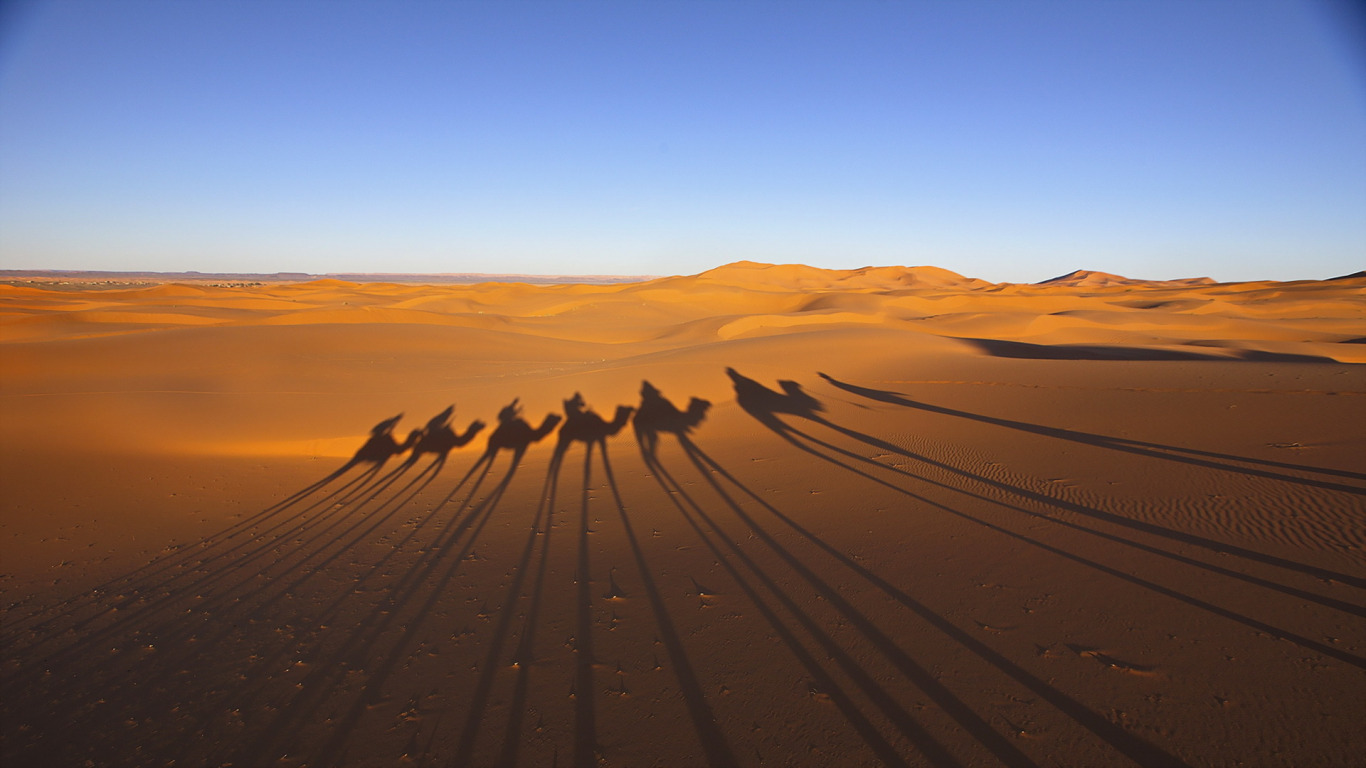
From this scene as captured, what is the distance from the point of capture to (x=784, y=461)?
308 inches

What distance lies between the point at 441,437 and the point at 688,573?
19.6ft

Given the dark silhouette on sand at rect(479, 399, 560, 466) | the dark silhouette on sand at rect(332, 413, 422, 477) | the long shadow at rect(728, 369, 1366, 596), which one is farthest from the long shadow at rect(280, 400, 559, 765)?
the long shadow at rect(728, 369, 1366, 596)

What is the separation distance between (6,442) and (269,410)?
9.95 feet

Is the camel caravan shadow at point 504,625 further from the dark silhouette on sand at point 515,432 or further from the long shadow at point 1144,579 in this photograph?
the dark silhouette on sand at point 515,432

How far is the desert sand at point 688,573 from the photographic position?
3127 millimetres

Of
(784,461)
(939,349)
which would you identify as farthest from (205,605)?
(939,349)

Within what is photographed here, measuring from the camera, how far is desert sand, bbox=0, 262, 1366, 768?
10.3 feet

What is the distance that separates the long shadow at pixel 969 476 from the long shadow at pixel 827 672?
2.97 meters

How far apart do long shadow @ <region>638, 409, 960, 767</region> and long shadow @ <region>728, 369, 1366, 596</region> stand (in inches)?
117

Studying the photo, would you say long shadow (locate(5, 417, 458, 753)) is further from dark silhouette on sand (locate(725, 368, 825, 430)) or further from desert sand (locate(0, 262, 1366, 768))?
dark silhouette on sand (locate(725, 368, 825, 430))

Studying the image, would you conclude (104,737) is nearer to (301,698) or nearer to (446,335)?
(301,698)

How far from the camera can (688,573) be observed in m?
4.84

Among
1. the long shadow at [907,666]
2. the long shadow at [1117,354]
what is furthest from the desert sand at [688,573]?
the long shadow at [1117,354]

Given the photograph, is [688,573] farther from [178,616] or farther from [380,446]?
[380,446]
